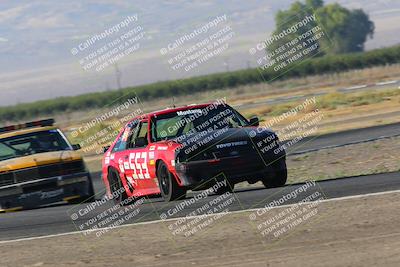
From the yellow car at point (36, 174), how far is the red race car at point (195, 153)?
4.98 ft

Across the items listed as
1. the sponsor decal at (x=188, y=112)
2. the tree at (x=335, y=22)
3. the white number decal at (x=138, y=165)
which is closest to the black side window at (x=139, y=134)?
the white number decal at (x=138, y=165)

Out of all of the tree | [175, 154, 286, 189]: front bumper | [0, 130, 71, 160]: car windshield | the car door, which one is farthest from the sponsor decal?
the tree

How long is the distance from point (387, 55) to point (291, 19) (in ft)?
190

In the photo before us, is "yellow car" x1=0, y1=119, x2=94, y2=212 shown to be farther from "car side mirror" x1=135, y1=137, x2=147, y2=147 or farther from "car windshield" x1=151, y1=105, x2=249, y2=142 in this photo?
"car windshield" x1=151, y1=105, x2=249, y2=142

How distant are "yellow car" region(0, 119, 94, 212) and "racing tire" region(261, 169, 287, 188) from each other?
374 centimetres

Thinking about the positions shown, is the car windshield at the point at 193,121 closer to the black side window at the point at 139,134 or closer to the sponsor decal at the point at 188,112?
the sponsor decal at the point at 188,112

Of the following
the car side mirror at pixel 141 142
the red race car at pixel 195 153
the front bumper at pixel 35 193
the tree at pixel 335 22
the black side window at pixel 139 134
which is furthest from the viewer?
the tree at pixel 335 22

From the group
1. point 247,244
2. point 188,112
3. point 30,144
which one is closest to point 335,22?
point 30,144

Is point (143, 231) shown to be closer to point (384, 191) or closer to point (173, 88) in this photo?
point (384, 191)

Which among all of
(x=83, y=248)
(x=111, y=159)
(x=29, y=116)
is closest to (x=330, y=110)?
(x=111, y=159)

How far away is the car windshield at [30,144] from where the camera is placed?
16641mm

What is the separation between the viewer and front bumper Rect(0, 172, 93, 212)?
627 inches

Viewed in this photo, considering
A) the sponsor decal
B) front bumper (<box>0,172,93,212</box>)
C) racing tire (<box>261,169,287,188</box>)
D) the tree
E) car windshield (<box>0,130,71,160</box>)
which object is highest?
the sponsor decal

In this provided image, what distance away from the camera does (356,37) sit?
537 ft
